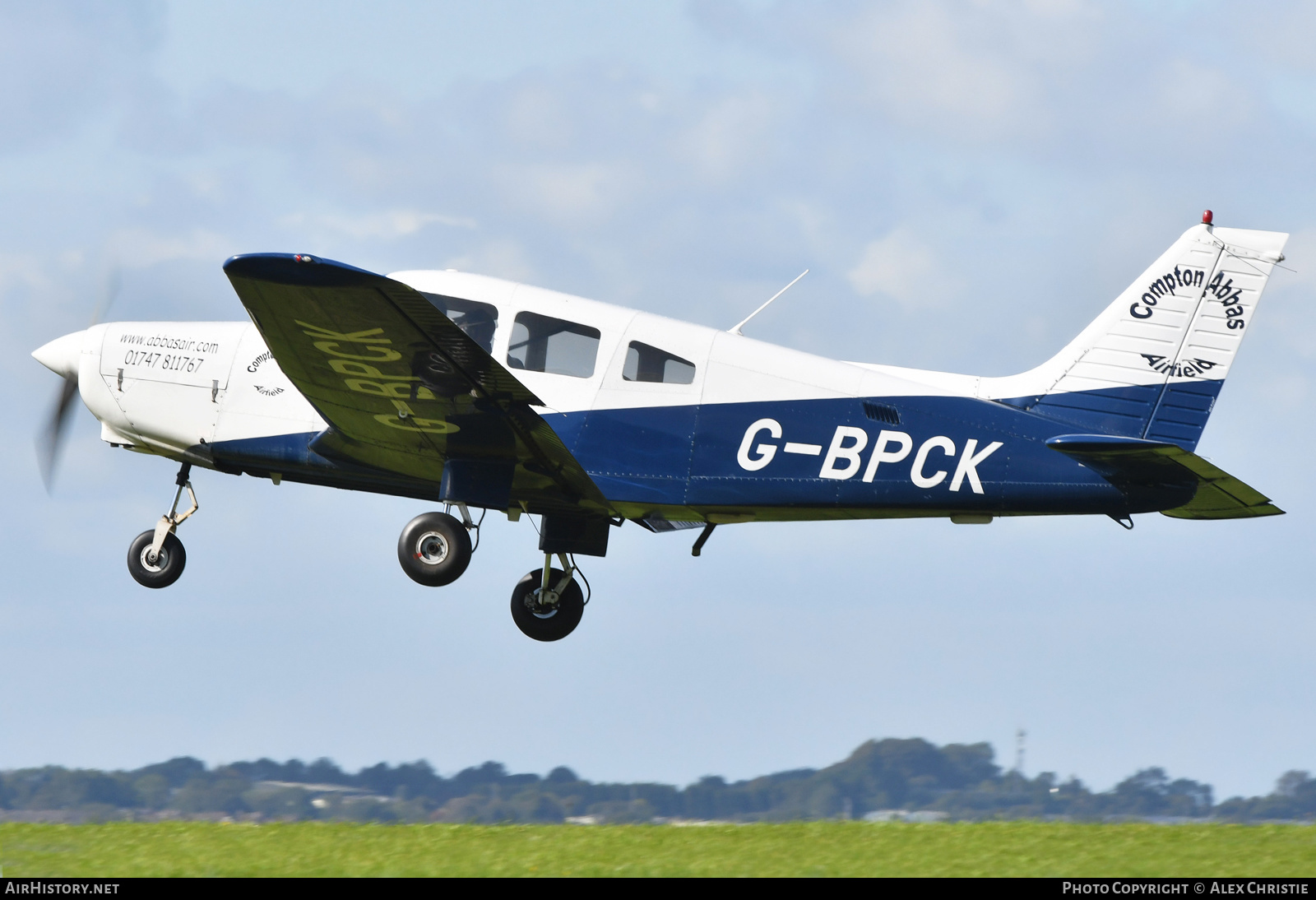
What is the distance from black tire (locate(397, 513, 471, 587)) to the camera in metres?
11.6

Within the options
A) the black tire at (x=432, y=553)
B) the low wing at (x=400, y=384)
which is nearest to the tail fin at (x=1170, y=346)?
the low wing at (x=400, y=384)

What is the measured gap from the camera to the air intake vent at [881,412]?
11.6m

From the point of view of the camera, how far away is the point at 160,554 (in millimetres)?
12930

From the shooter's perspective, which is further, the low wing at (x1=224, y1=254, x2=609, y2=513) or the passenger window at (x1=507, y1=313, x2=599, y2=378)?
the passenger window at (x1=507, y1=313, x2=599, y2=378)

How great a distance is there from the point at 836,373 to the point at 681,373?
129 cm

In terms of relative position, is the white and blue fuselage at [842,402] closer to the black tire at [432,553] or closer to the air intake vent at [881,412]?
the air intake vent at [881,412]

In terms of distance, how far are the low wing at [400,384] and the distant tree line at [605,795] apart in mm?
2744

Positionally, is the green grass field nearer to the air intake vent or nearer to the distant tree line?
the distant tree line

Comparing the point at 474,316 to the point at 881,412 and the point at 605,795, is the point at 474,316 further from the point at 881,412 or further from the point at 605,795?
the point at 605,795

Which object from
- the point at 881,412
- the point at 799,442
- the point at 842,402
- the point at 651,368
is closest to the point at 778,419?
the point at 799,442

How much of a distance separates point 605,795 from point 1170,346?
6.92 m

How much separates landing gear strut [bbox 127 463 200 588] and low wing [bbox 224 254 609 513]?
194 centimetres

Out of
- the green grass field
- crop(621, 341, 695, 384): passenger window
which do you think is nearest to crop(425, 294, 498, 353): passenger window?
crop(621, 341, 695, 384): passenger window

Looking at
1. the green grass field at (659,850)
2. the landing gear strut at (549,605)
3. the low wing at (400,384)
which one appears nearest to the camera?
the green grass field at (659,850)
